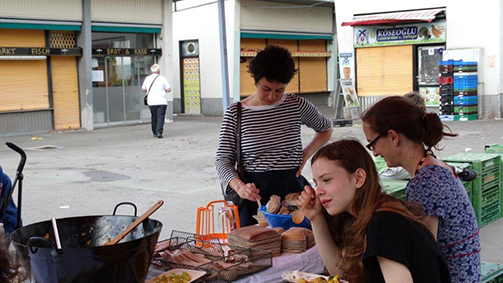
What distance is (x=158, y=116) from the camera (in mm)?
16562

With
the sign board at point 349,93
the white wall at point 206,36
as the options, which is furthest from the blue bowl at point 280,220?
the white wall at point 206,36

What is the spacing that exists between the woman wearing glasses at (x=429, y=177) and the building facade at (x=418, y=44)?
17.1 meters

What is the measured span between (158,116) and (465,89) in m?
8.97

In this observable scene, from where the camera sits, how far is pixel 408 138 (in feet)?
9.70

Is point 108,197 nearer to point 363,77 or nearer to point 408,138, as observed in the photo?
point 408,138

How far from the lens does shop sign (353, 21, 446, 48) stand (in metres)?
19.9

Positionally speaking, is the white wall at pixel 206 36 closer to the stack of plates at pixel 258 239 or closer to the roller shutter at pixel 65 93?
the roller shutter at pixel 65 93

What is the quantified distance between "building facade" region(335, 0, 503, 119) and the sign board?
110 centimetres

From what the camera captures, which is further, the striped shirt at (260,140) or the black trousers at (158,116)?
the black trousers at (158,116)

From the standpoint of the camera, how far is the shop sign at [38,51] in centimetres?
1723

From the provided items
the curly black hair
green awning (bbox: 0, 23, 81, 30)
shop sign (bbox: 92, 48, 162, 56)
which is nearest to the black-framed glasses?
the curly black hair

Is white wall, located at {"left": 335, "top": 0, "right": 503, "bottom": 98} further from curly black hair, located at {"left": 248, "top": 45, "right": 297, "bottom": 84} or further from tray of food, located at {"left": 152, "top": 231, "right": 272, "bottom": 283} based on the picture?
tray of food, located at {"left": 152, "top": 231, "right": 272, "bottom": 283}

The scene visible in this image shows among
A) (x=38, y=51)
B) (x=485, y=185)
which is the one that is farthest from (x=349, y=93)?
(x=485, y=185)

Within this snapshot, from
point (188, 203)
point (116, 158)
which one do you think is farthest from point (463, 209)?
point (116, 158)
